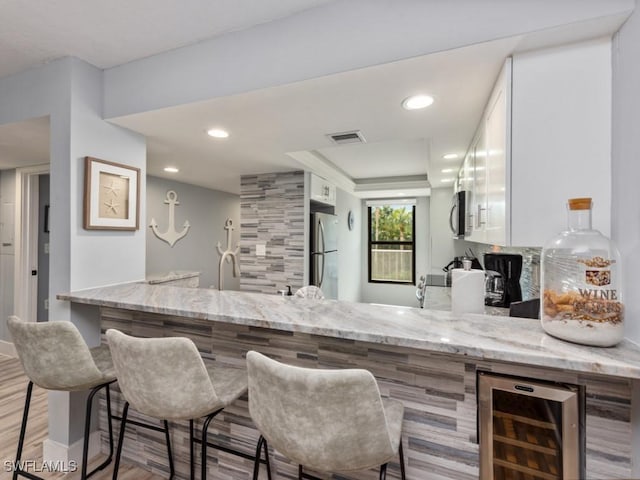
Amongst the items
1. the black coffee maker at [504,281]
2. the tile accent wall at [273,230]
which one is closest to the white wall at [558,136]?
the black coffee maker at [504,281]

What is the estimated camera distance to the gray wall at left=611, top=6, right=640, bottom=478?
978 millimetres

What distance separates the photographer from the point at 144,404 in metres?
1.20

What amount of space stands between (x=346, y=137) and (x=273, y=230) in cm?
160

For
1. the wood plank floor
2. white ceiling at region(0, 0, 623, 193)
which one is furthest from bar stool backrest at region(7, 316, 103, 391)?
white ceiling at region(0, 0, 623, 193)

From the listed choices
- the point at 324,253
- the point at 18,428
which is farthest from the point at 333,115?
the point at 18,428

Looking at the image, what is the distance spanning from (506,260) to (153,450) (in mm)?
2487

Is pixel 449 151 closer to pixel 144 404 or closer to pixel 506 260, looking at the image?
pixel 506 260

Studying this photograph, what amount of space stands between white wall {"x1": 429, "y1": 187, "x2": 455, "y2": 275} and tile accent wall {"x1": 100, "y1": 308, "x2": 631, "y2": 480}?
334 cm

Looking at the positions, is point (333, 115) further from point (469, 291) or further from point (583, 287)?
point (583, 287)

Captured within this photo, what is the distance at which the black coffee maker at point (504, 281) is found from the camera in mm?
2109

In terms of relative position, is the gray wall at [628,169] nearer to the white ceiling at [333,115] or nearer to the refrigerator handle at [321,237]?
the white ceiling at [333,115]

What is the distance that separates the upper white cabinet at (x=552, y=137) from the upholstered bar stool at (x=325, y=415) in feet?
2.88

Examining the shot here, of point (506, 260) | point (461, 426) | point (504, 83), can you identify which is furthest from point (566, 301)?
point (506, 260)

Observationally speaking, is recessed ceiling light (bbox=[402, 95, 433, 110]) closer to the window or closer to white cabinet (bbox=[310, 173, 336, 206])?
white cabinet (bbox=[310, 173, 336, 206])
